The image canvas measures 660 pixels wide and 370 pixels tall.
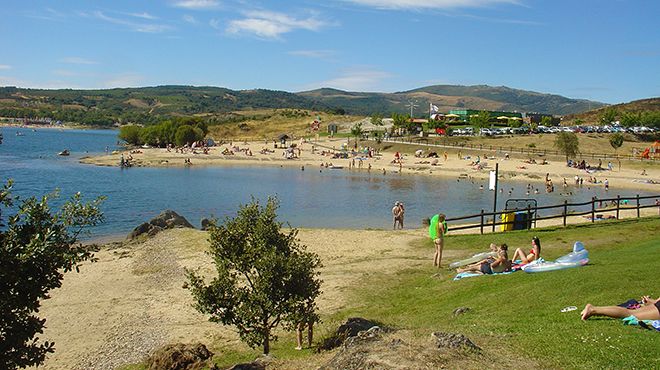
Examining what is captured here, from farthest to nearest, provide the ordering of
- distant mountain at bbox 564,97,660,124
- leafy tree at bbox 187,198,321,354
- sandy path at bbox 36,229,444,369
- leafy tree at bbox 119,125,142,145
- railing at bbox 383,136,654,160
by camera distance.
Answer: distant mountain at bbox 564,97,660,124, leafy tree at bbox 119,125,142,145, railing at bbox 383,136,654,160, sandy path at bbox 36,229,444,369, leafy tree at bbox 187,198,321,354

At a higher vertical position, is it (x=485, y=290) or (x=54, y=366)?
(x=485, y=290)

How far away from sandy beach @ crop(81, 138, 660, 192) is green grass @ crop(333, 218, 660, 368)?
45.3m

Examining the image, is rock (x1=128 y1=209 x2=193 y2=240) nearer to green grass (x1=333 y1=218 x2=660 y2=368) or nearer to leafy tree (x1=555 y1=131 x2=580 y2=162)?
green grass (x1=333 y1=218 x2=660 y2=368)

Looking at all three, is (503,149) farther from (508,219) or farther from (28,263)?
(28,263)

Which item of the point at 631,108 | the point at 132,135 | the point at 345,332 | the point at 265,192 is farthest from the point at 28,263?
the point at 631,108

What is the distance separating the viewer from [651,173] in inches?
2672

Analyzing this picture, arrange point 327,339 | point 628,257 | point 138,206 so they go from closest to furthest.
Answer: point 327,339
point 628,257
point 138,206

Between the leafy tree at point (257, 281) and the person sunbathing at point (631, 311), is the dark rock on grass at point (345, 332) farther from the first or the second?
the person sunbathing at point (631, 311)

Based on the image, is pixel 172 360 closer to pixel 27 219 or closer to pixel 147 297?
pixel 27 219

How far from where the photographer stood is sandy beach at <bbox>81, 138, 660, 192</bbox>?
65.9 metres

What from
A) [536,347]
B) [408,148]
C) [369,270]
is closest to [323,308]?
[369,270]

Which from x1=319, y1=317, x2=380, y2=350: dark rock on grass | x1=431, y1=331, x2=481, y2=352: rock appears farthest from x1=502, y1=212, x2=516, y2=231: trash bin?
x1=431, y1=331, x2=481, y2=352: rock

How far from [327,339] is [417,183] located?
52460 mm

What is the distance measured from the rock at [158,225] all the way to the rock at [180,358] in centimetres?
1958
